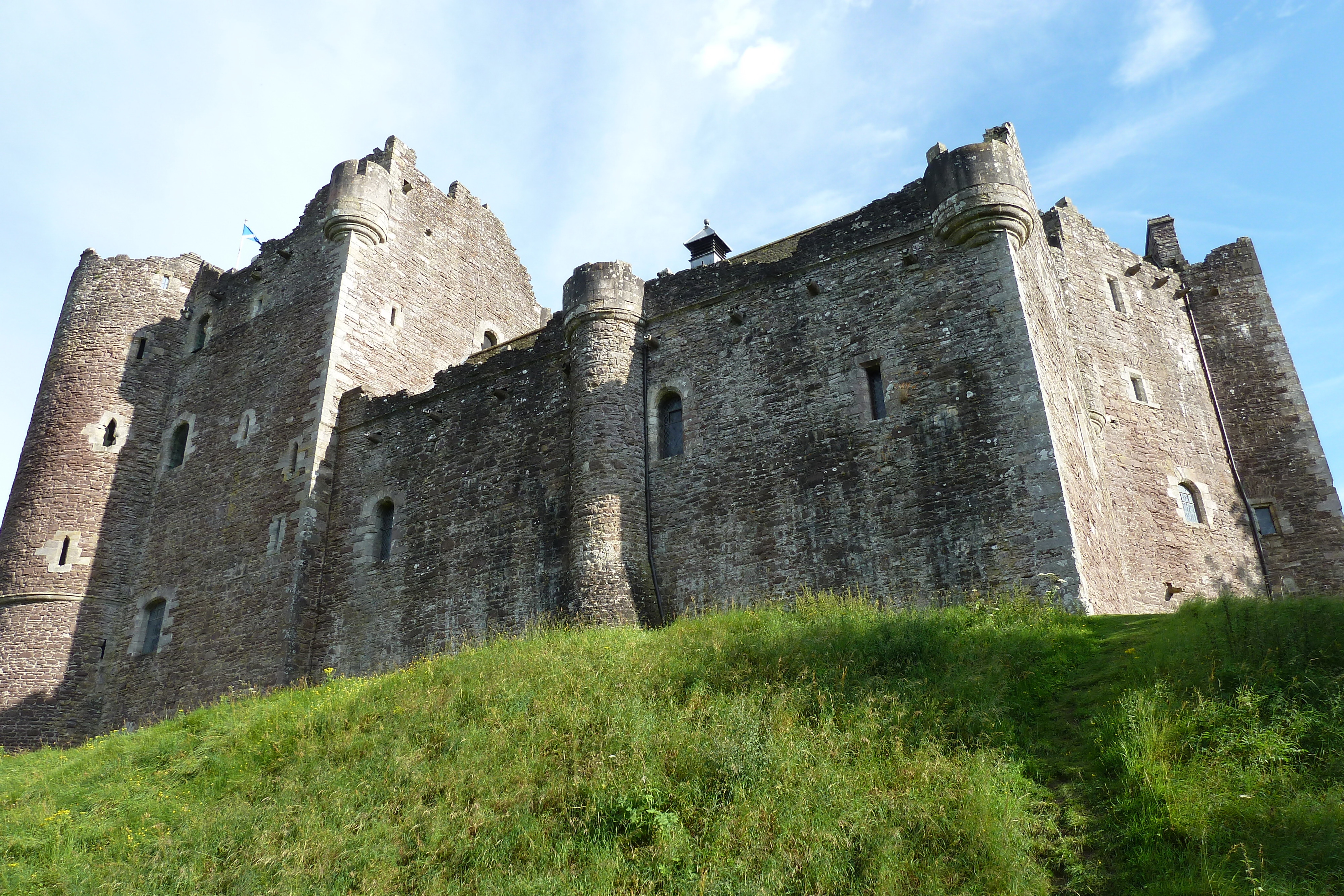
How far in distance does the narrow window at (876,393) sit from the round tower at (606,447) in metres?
3.65

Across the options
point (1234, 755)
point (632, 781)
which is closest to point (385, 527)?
point (632, 781)

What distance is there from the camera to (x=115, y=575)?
66.9ft

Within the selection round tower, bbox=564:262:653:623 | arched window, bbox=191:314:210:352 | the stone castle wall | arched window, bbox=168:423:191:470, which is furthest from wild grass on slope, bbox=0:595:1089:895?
arched window, bbox=191:314:210:352

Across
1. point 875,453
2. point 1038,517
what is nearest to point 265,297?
point 875,453

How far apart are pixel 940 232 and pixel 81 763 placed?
1333 centimetres

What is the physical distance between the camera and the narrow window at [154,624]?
19.4 m

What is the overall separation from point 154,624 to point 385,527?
601 cm

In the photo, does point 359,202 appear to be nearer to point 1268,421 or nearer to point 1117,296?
point 1117,296

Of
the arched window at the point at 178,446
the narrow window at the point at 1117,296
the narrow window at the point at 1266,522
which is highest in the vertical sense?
the narrow window at the point at 1117,296

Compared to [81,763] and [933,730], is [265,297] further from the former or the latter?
[933,730]

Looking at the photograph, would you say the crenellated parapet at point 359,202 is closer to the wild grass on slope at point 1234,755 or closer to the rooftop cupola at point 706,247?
the rooftop cupola at point 706,247

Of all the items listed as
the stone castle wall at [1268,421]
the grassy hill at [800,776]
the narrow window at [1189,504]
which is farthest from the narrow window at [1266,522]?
the grassy hill at [800,776]

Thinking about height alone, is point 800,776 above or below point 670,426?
below

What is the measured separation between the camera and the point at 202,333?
915 inches
